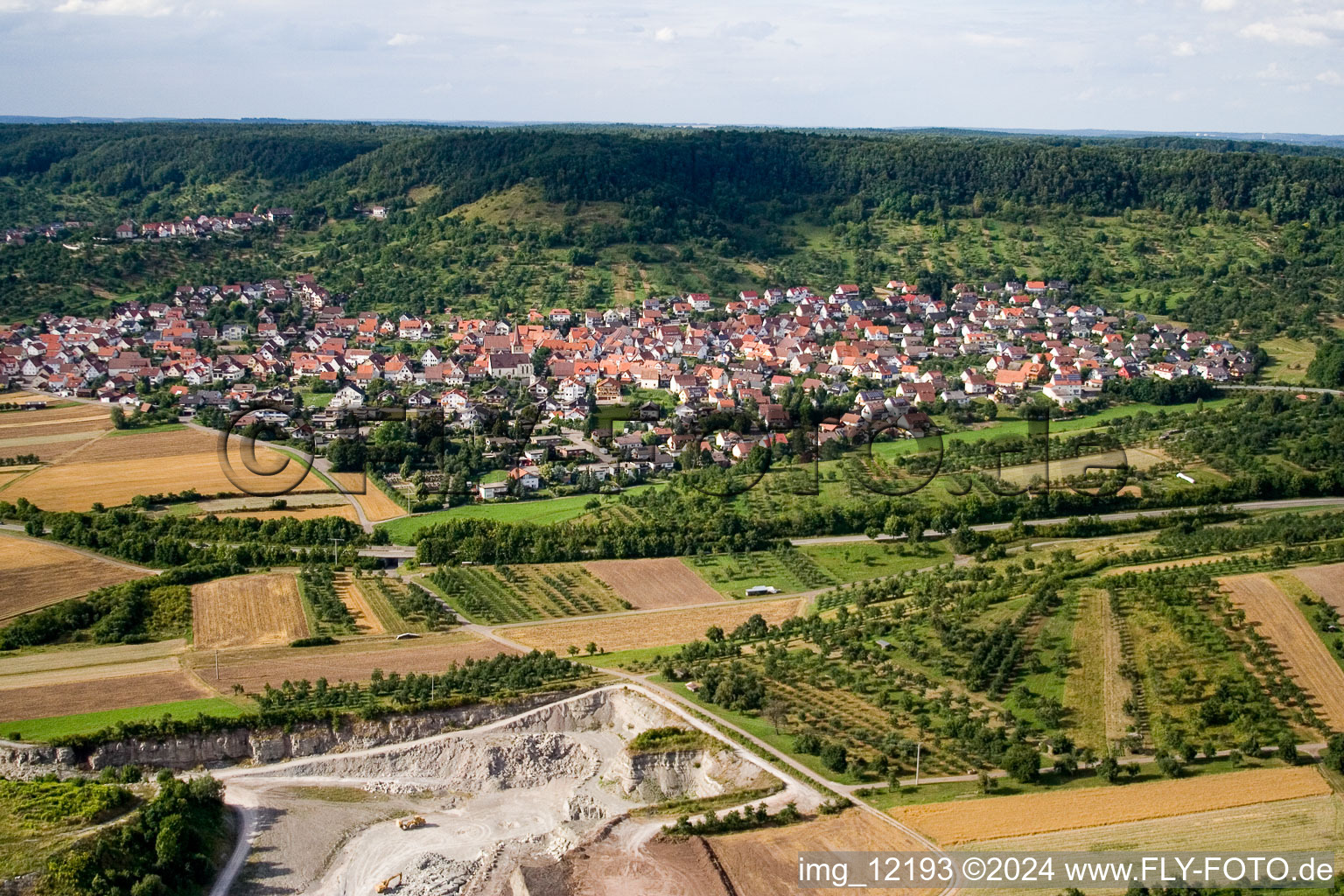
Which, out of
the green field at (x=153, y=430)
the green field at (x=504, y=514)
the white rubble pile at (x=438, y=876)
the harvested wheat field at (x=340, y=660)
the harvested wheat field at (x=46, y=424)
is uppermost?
the harvested wheat field at (x=46, y=424)

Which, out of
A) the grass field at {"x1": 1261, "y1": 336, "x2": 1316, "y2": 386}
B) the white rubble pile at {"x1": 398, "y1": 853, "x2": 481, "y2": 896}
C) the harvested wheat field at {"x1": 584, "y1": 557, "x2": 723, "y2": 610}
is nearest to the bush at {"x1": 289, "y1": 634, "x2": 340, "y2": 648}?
the harvested wheat field at {"x1": 584, "y1": 557, "x2": 723, "y2": 610}

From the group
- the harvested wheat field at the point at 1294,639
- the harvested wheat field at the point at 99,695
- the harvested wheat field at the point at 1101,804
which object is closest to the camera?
the harvested wheat field at the point at 1101,804

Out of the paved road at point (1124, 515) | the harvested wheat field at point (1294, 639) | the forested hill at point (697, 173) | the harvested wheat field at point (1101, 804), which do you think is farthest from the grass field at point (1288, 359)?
the harvested wheat field at point (1101, 804)

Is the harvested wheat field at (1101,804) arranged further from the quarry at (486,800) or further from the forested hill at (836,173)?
the forested hill at (836,173)

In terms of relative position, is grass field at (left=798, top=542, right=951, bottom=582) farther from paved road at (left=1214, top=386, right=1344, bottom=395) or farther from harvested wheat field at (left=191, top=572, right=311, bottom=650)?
paved road at (left=1214, top=386, right=1344, bottom=395)

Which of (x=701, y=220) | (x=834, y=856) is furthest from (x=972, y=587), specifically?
(x=701, y=220)

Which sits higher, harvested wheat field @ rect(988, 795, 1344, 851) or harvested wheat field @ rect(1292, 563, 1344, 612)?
harvested wheat field @ rect(1292, 563, 1344, 612)

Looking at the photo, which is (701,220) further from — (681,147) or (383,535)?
(383,535)
